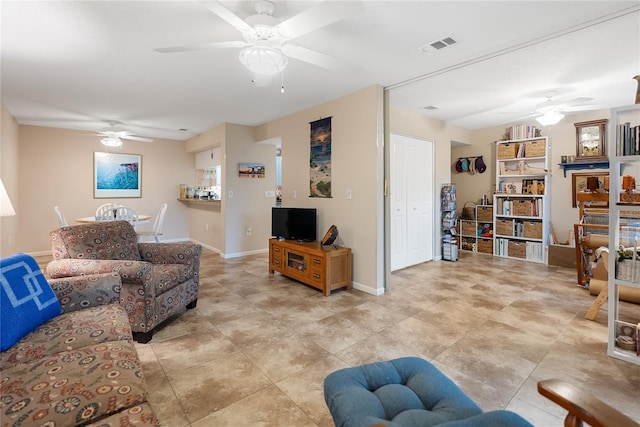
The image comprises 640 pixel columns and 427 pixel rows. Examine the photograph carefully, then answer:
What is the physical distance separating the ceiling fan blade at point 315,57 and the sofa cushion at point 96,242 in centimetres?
225

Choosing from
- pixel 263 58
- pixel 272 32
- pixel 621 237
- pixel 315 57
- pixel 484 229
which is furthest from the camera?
pixel 484 229

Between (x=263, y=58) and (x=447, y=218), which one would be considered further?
(x=447, y=218)

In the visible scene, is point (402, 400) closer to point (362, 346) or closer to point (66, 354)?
point (362, 346)

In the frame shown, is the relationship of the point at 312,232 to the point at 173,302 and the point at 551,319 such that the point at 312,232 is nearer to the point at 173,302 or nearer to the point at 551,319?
the point at 173,302

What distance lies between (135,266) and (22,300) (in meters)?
0.79

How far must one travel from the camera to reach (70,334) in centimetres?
151

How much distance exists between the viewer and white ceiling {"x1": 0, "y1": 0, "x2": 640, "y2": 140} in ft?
6.89

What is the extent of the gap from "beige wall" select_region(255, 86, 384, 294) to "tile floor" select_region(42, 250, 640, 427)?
50cm

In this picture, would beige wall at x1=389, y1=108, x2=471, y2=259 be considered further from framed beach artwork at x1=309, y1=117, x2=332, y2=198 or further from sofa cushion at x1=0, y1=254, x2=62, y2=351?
sofa cushion at x1=0, y1=254, x2=62, y2=351

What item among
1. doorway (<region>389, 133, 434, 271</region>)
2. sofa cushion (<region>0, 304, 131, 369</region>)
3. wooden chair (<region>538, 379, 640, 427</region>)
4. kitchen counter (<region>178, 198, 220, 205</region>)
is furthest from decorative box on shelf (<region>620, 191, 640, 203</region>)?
kitchen counter (<region>178, 198, 220, 205</region>)

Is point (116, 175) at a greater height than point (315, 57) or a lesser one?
lesser

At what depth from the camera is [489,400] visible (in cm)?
172

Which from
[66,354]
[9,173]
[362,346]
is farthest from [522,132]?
[9,173]

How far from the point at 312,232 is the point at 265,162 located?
95.0 inches
